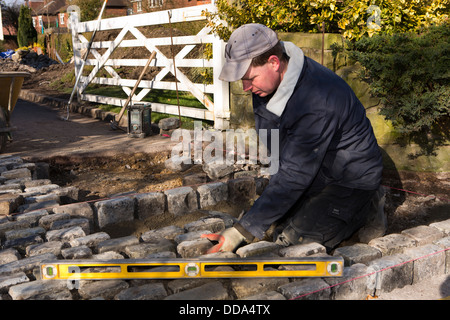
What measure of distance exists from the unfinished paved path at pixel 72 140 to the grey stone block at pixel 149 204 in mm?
2400

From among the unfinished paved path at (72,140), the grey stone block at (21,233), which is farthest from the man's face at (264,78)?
the unfinished paved path at (72,140)

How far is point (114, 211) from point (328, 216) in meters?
1.65

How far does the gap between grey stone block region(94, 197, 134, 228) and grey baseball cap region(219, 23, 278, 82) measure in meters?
1.46

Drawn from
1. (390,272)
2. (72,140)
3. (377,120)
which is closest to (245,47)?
(390,272)

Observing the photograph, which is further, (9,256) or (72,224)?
(72,224)

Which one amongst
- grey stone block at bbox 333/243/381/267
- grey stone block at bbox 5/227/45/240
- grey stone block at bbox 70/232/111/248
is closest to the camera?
grey stone block at bbox 333/243/381/267

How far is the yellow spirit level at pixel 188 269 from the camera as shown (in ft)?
7.98

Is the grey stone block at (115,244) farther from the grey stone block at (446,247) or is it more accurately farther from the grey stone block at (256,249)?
the grey stone block at (446,247)

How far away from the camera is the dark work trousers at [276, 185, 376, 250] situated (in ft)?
9.61

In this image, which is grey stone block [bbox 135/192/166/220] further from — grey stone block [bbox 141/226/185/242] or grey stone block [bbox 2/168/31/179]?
grey stone block [bbox 2/168/31/179]

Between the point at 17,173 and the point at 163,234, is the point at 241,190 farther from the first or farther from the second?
the point at 17,173

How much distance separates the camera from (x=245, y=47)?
2.54 meters

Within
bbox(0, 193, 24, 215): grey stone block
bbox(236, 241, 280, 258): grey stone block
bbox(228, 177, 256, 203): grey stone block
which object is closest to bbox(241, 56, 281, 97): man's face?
bbox(236, 241, 280, 258): grey stone block

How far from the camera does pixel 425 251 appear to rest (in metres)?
2.76
